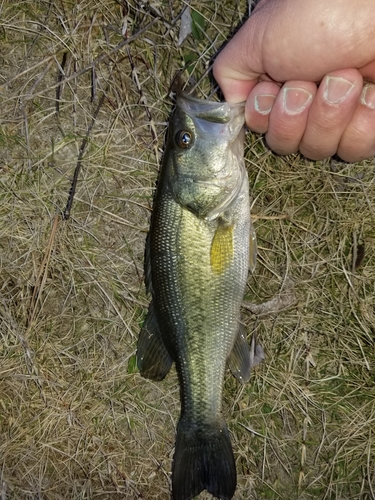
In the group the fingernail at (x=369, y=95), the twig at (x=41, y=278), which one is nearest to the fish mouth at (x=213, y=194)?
the fingernail at (x=369, y=95)

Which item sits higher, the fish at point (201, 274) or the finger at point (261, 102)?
the finger at point (261, 102)

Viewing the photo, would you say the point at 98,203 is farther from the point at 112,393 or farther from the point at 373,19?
the point at 373,19

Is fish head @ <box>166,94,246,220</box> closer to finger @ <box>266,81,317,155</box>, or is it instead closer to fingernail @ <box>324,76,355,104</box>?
finger @ <box>266,81,317,155</box>

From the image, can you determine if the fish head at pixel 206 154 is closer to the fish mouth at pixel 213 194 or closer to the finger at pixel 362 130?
the fish mouth at pixel 213 194

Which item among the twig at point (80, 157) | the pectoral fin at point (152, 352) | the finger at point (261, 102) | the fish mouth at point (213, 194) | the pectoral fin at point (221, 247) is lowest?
the pectoral fin at point (152, 352)

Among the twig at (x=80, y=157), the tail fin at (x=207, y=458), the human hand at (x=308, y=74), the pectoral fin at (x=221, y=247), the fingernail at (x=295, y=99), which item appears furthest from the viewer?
the twig at (x=80, y=157)

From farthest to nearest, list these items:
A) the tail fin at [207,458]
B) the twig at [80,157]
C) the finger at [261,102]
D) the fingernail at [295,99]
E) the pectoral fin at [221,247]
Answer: the twig at [80,157] → the tail fin at [207,458] → the pectoral fin at [221,247] → the finger at [261,102] → the fingernail at [295,99]

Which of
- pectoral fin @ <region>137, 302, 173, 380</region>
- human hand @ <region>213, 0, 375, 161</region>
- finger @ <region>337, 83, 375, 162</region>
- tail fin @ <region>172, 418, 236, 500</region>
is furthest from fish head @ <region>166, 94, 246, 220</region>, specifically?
tail fin @ <region>172, 418, 236, 500</region>

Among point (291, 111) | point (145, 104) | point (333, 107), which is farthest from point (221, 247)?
point (145, 104)
